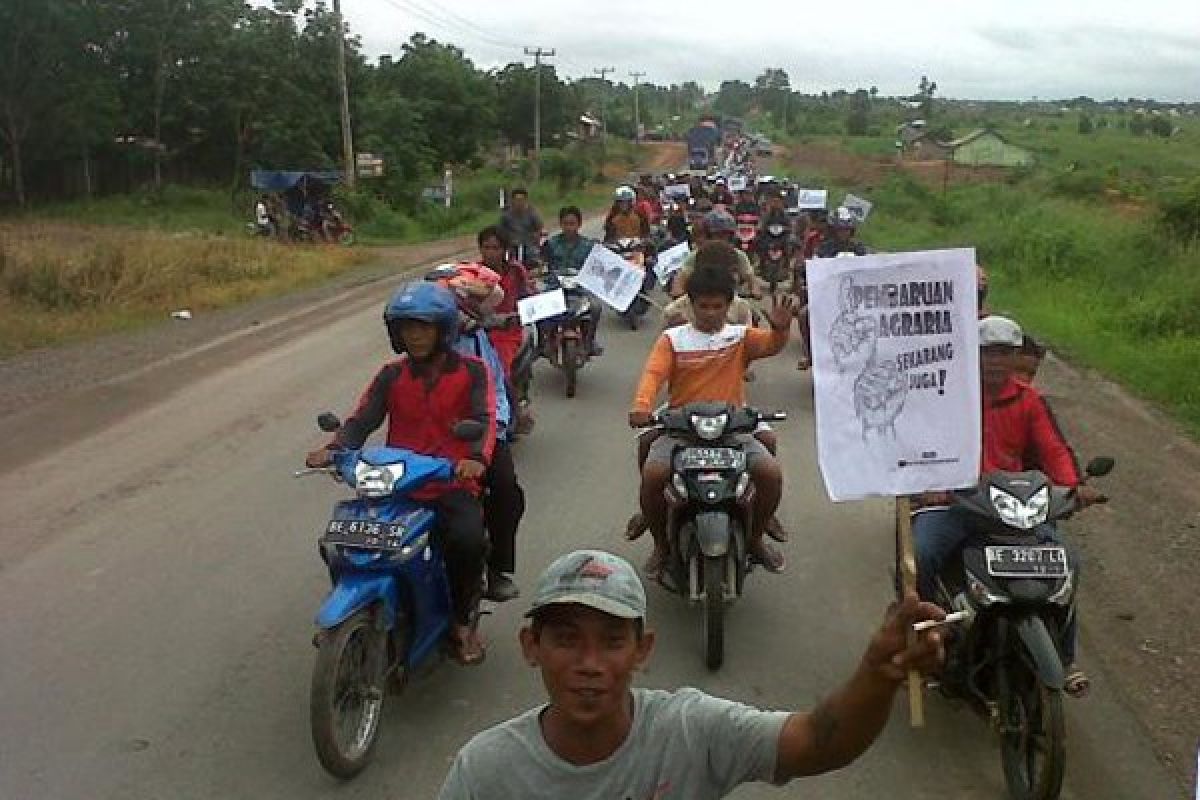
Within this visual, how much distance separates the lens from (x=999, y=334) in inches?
193

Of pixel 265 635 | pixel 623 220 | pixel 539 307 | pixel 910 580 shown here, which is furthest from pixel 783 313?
pixel 623 220

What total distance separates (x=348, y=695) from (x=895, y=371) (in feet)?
7.72

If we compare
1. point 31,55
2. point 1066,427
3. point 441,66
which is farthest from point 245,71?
point 1066,427

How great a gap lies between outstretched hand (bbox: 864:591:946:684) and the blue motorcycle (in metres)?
2.46

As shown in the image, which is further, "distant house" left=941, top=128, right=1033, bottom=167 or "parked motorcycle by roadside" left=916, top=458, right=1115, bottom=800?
"distant house" left=941, top=128, right=1033, bottom=167

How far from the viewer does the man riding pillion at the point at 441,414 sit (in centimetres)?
485

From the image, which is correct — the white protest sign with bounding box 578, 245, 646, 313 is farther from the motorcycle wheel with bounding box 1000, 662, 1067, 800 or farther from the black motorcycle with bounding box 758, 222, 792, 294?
the black motorcycle with bounding box 758, 222, 792, 294

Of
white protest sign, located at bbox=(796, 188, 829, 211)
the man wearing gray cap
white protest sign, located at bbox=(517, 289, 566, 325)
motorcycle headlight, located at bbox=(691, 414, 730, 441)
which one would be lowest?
white protest sign, located at bbox=(517, 289, 566, 325)

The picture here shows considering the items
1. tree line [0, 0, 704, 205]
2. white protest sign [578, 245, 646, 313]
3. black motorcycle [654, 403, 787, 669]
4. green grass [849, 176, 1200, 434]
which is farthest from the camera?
tree line [0, 0, 704, 205]

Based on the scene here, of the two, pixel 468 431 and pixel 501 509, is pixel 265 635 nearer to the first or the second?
pixel 501 509

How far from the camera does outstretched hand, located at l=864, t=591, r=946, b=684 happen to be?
2064mm

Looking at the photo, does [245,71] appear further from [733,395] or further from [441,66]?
[733,395]

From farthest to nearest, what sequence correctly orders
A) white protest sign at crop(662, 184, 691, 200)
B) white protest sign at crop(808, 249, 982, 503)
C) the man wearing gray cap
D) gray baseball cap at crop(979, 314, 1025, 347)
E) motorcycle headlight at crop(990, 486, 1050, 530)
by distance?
white protest sign at crop(662, 184, 691, 200), gray baseball cap at crop(979, 314, 1025, 347), motorcycle headlight at crop(990, 486, 1050, 530), white protest sign at crop(808, 249, 982, 503), the man wearing gray cap

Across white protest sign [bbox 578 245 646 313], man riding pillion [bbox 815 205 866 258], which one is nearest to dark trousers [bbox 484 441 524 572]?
white protest sign [bbox 578 245 646 313]
